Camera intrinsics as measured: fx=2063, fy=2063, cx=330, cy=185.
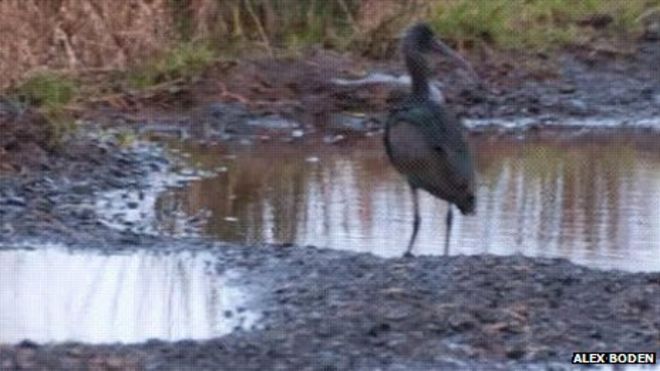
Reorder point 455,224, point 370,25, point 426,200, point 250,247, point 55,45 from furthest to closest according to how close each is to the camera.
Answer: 1. point 370,25
2. point 55,45
3. point 426,200
4. point 455,224
5. point 250,247

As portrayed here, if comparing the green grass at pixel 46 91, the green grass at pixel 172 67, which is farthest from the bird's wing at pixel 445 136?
the green grass at pixel 172 67

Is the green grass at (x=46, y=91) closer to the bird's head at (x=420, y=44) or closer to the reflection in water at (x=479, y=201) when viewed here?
the reflection in water at (x=479, y=201)

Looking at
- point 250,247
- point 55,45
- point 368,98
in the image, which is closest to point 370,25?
point 368,98

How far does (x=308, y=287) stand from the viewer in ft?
29.8

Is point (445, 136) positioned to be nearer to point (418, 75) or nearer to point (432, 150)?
point (432, 150)

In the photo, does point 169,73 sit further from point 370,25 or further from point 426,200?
point 426,200

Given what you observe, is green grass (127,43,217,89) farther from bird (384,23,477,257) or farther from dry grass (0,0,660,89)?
bird (384,23,477,257)

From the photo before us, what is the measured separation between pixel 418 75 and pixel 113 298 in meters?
2.71

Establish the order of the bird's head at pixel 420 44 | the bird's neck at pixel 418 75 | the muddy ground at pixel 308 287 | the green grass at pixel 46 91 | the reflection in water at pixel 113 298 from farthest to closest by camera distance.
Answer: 1. the green grass at pixel 46 91
2. the bird's head at pixel 420 44
3. the bird's neck at pixel 418 75
4. the reflection in water at pixel 113 298
5. the muddy ground at pixel 308 287

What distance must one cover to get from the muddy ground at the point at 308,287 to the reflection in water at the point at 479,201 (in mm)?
545

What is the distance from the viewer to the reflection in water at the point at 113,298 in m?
8.37

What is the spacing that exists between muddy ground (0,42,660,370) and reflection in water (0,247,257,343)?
0.20 m

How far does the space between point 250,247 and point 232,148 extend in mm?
4190

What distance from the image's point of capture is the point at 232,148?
14.5 metres
